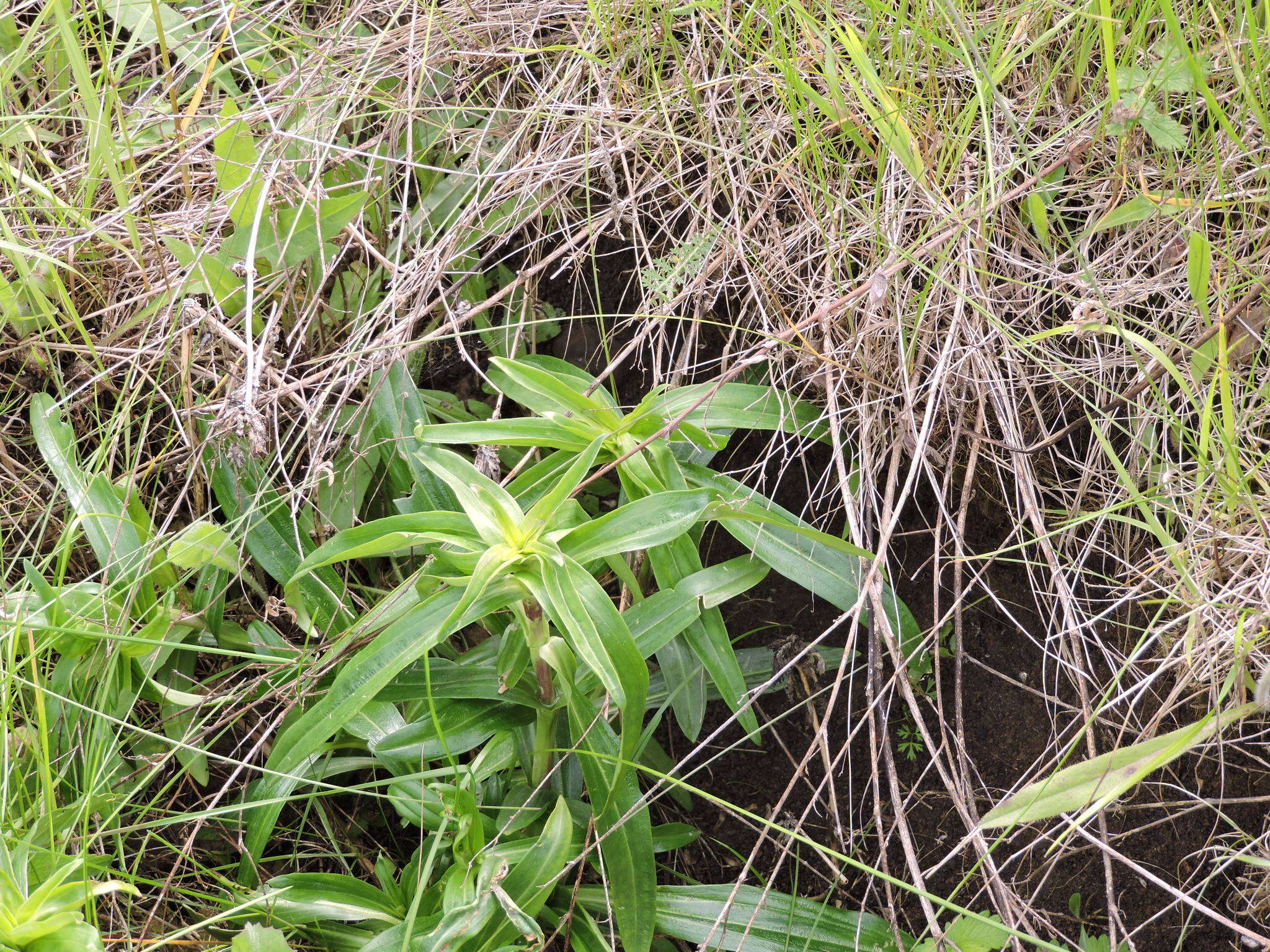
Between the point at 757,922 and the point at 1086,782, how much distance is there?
52 centimetres

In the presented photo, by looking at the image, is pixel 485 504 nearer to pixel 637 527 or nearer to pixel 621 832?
pixel 637 527

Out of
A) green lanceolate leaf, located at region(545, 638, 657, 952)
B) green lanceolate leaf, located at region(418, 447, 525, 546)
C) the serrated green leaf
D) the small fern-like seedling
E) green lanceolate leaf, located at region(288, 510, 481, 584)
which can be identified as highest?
the serrated green leaf

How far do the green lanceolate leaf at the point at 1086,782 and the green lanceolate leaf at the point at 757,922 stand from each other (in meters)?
0.29

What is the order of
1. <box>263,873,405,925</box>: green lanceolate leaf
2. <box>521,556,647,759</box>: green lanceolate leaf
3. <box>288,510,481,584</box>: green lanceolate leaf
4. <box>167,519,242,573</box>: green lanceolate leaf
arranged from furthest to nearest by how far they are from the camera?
<box>167,519,242,573</box>: green lanceolate leaf → <box>263,873,405,925</box>: green lanceolate leaf → <box>288,510,481,584</box>: green lanceolate leaf → <box>521,556,647,759</box>: green lanceolate leaf

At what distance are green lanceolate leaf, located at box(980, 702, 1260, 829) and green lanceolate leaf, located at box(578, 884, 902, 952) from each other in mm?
293

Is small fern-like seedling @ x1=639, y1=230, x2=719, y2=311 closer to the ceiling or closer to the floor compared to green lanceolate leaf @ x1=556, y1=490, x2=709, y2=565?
closer to the ceiling

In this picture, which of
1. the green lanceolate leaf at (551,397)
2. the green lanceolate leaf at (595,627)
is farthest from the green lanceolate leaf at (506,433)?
the green lanceolate leaf at (595,627)

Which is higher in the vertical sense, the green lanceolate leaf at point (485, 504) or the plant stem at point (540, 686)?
the green lanceolate leaf at point (485, 504)

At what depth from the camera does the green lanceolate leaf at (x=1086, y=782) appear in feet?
4.10

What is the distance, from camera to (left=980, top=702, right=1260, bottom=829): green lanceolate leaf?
125 cm

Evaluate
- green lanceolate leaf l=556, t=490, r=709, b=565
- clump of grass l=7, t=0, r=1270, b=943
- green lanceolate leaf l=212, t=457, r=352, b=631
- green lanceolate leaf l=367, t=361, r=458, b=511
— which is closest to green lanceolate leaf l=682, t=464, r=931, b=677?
clump of grass l=7, t=0, r=1270, b=943

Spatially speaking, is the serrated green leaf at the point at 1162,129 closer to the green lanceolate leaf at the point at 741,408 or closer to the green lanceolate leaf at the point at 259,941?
the green lanceolate leaf at the point at 741,408

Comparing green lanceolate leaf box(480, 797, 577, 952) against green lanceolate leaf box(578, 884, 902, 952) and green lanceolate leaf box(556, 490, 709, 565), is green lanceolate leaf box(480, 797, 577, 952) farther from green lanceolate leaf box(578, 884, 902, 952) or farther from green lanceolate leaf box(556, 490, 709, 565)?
green lanceolate leaf box(556, 490, 709, 565)

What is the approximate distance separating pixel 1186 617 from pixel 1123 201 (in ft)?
2.14
